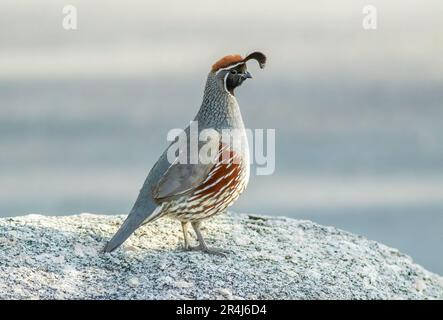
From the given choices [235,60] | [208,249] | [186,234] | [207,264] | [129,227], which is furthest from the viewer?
[235,60]

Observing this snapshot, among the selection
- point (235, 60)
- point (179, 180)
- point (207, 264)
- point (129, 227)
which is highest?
point (235, 60)

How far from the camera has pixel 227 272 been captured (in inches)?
243

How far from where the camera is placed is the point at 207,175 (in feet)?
21.9

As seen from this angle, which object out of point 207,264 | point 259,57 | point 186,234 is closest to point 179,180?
point 186,234

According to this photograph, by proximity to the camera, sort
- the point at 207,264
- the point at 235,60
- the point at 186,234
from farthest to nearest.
→ the point at 235,60 → the point at 186,234 → the point at 207,264

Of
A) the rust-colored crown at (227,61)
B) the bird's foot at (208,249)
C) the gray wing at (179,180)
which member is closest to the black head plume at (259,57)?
the rust-colored crown at (227,61)

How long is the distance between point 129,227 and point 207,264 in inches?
23.0

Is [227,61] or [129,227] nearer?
[129,227]

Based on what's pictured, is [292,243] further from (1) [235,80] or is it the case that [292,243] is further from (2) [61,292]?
(2) [61,292]

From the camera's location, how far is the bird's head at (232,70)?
6.83m

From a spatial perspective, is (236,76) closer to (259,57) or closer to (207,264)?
(259,57)

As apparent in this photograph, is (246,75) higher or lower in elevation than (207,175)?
higher

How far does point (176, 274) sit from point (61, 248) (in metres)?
0.85

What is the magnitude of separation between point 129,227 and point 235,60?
139 cm
